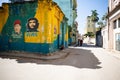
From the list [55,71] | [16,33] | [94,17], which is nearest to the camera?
[55,71]

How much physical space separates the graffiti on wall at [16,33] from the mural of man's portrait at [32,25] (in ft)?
3.36

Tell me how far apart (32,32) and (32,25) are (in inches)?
26.2

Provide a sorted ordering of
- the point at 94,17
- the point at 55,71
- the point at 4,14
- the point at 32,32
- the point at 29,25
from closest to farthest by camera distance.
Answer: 1. the point at 55,71
2. the point at 32,32
3. the point at 29,25
4. the point at 4,14
5. the point at 94,17

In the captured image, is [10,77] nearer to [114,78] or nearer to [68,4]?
[114,78]

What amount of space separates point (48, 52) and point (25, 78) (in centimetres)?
724

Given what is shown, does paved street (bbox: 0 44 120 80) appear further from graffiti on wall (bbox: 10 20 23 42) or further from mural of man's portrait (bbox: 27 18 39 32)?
graffiti on wall (bbox: 10 20 23 42)

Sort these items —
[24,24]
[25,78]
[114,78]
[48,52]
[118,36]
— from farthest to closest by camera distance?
[118,36] → [24,24] → [48,52] → [114,78] → [25,78]

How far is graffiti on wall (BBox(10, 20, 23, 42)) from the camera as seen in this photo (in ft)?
48.6

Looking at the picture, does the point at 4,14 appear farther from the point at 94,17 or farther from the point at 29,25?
the point at 94,17

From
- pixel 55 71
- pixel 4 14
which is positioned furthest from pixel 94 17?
pixel 55 71

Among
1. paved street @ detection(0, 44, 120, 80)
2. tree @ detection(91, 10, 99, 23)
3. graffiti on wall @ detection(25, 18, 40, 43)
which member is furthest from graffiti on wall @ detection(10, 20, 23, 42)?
tree @ detection(91, 10, 99, 23)

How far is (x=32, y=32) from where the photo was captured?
14.2m

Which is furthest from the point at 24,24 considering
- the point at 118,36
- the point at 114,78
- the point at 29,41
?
the point at 118,36

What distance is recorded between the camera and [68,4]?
38.8m
